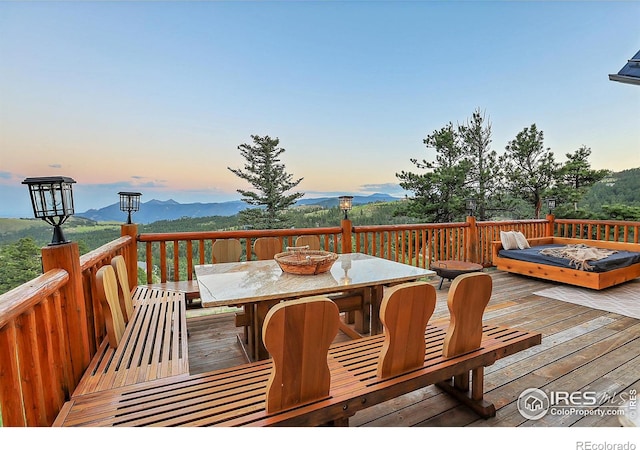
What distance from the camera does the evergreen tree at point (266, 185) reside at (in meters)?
10.4

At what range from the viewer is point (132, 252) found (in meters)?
3.34

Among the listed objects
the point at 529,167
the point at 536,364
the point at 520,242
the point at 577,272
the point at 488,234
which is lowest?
the point at 536,364

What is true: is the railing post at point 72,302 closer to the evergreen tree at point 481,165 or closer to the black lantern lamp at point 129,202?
the black lantern lamp at point 129,202

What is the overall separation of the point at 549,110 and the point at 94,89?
34.8 ft

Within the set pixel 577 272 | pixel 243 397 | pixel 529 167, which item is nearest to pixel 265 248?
pixel 243 397

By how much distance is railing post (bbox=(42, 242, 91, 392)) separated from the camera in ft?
4.84

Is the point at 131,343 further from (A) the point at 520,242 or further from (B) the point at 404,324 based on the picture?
(A) the point at 520,242

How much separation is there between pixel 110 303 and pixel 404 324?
165cm

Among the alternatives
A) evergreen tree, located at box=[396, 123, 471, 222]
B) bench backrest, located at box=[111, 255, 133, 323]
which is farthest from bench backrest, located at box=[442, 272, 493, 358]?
evergreen tree, located at box=[396, 123, 471, 222]

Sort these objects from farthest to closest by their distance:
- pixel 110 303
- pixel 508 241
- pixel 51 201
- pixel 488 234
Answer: pixel 488 234 < pixel 508 241 < pixel 110 303 < pixel 51 201

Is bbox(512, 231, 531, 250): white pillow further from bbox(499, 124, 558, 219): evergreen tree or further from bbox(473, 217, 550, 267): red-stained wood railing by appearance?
bbox(499, 124, 558, 219): evergreen tree

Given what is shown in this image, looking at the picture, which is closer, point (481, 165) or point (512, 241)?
point (512, 241)

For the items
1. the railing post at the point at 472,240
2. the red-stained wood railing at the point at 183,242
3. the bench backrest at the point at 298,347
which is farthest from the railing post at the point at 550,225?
the bench backrest at the point at 298,347

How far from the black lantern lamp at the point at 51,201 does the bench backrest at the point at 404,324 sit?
5.47 feet
